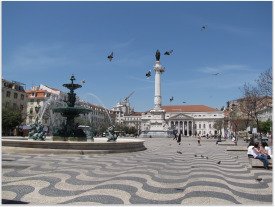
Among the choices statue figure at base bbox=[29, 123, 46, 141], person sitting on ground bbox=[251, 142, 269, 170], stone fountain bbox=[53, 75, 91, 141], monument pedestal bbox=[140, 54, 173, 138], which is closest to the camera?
person sitting on ground bbox=[251, 142, 269, 170]

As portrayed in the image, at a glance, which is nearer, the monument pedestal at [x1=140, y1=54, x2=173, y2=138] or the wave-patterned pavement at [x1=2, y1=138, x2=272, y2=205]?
the wave-patterned pavement at [x1=2, y1=138, x2=272, y2=205]

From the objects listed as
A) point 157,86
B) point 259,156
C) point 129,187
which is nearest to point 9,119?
point 157,86

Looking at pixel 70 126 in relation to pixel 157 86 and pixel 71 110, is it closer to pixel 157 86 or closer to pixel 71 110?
pixel 71 110

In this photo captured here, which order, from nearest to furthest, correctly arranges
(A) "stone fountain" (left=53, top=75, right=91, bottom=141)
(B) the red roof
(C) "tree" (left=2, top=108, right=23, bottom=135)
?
(A) "stone fountain" (left=53, top=75, right=91, bottom=141), (C) "tree" (left=2, top=108, right=23, bottom=135), (B) the red roof

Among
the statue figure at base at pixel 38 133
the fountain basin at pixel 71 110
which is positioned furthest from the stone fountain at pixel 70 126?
the statue figure at base at pixel 38 133

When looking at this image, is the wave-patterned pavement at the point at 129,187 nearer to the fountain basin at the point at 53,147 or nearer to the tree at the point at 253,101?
the fountain basin at the point at 53,147

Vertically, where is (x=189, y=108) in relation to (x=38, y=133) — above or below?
above

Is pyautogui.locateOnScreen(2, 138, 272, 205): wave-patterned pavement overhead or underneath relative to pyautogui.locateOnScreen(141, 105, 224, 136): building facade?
underneath

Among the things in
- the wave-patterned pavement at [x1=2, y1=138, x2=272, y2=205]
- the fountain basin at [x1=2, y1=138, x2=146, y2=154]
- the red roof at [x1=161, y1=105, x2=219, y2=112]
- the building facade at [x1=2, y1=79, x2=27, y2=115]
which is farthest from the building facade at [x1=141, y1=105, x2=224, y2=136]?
the wave-patterned pavement at [x1=2, y1=138, x2=272, y2=205]

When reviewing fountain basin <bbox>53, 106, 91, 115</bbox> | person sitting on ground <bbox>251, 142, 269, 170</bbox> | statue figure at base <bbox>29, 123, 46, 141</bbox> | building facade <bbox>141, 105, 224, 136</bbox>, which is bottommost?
person sitting on ground <bbox>251, 142, 269, 170</bbox>


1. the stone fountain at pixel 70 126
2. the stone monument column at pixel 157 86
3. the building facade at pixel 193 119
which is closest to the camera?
the stone fountain at pixel 70 126

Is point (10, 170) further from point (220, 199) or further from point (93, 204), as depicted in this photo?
point (220, 199)

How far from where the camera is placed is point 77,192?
8.10m

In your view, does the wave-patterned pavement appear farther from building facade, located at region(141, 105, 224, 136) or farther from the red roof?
the red roof
